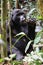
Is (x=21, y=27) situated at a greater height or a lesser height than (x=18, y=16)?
lesser

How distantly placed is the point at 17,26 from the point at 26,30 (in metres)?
0.15

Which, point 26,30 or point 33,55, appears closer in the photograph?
point 33,55

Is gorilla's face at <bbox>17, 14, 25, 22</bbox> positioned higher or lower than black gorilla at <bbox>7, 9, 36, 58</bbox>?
higher

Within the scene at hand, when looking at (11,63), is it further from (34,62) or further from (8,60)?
(34,62)

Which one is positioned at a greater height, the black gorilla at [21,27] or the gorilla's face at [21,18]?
the gorilla's face at [21,18]

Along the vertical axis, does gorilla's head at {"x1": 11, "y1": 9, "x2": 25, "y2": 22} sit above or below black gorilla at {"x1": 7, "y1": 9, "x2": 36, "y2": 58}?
above

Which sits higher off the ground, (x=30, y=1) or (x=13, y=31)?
(x=30, y=1)

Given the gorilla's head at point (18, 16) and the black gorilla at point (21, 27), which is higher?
the gorilla's head at point (18, 16)

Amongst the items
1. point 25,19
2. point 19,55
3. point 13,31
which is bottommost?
point 19,55

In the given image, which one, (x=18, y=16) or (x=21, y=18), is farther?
(x=18, y=16)

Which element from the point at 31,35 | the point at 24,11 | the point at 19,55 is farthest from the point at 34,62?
the point at 24,11

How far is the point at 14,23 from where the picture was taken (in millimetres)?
3186

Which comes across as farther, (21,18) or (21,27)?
(21,27)

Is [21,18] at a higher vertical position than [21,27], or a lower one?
higher
